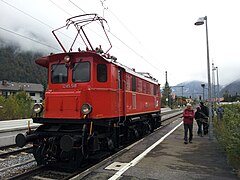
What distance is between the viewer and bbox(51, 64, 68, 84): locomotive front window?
27.8 feet

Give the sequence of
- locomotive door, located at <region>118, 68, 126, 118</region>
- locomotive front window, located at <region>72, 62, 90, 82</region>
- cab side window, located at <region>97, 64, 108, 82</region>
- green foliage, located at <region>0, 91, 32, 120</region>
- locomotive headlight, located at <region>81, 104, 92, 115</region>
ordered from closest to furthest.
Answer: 1. locomotive headlight, located at <region>81, 104, 92, 115</region>
2. locomotive front window, located at <region>72, 62, 90, 82</region>
3. cab side window, located at <region>97, 64, 108, 82</region>
4. locomotive door, located at <region>118, 68, 126, 118</region>
5. green foliage, located at <region>0, 91, 32, 120</region>

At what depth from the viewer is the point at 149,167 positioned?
7273 mm

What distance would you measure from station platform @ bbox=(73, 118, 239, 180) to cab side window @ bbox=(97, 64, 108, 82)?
260 centimetres

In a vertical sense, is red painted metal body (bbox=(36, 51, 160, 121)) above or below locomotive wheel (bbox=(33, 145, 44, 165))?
above

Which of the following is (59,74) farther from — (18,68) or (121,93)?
→ (18,68)

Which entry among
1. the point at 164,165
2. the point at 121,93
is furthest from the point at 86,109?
the point at 164,165

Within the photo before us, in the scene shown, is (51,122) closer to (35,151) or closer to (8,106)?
(35,151)

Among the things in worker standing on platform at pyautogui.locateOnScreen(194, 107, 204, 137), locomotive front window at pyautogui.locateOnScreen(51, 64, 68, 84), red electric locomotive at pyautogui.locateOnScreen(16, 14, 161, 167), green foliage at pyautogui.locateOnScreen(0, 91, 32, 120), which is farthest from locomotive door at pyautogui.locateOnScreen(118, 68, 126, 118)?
green foliage at pyautogui.locateOnScreen(0, 91, 32, 120)

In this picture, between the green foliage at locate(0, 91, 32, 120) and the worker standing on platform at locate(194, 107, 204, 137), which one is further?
the green foliage at locate(0, 91, 32, 120)

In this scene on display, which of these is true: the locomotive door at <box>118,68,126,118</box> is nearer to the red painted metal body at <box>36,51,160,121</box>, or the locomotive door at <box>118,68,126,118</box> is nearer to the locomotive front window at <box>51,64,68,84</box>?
the red painted metal body at <box>36,51,160,121</box>

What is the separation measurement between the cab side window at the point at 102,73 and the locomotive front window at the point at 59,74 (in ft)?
3.64

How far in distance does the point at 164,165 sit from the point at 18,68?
123333 millimetres

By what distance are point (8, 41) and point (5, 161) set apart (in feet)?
469

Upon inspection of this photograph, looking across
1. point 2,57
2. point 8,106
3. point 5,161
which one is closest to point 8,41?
point 2,57
